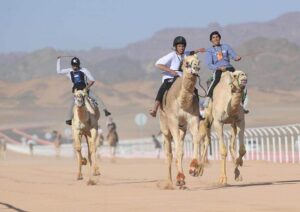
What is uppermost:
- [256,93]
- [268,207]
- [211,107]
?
[256,93]

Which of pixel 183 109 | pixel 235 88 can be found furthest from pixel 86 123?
pixel 183 109

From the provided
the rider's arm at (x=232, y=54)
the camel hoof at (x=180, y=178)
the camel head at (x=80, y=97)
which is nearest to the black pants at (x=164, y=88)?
the rider's arm at (x=232, y=54)

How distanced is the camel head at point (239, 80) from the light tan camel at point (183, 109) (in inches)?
33.6

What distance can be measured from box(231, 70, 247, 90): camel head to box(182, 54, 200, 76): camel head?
3.28 ft

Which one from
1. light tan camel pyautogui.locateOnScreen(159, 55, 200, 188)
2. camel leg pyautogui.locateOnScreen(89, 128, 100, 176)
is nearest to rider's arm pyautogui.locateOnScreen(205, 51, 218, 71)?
light tan camel pyautogui.locateOnScreen(159, 55, 200, 188)

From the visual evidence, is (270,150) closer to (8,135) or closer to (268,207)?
(268,207)

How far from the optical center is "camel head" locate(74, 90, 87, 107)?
22.3 m

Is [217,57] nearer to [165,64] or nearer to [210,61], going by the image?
[210,61]

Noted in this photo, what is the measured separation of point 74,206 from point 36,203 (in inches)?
43.8

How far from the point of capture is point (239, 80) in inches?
717

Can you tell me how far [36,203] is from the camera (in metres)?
15.4

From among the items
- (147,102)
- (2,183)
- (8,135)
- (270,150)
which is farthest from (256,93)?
(2,183)

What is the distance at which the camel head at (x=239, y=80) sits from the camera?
59.2ft

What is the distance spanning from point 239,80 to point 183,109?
1.14 metres
